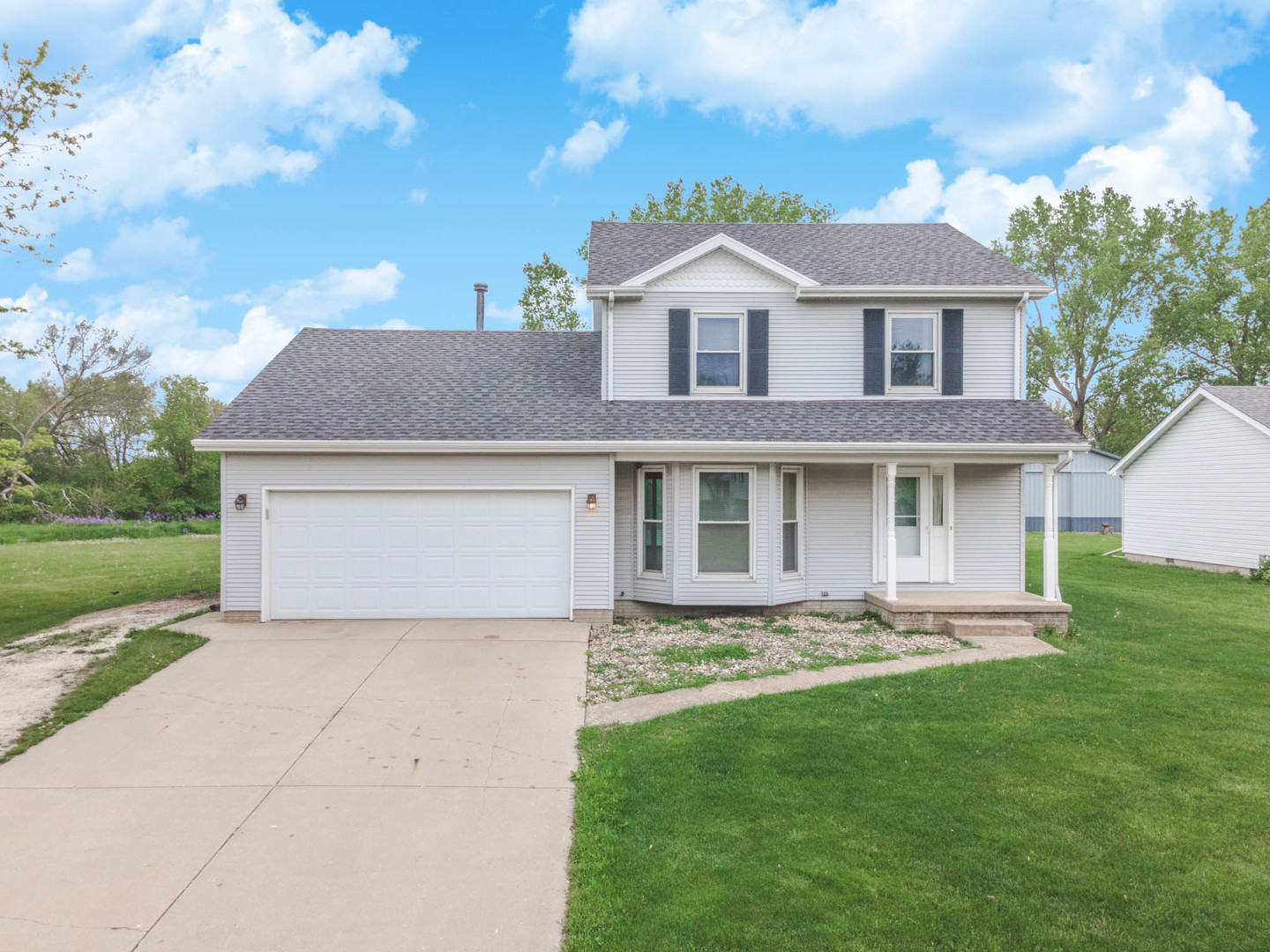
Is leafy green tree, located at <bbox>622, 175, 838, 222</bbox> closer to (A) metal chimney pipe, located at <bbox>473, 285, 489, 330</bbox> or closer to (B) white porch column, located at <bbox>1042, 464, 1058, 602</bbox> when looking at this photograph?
(A) metal chimney pipe, located at <bbox>473, 285, 489, 330</bbox>

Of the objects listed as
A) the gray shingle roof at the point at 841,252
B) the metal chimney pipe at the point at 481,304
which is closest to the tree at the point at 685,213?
the metal chimney pipe at the point at 481,304

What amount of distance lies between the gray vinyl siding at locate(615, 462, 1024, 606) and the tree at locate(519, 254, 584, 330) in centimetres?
1636

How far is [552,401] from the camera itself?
11.6 m

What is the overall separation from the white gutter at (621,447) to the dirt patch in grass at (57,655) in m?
2.99

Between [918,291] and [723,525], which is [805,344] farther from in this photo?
[723,525]

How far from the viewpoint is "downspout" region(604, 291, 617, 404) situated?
11.6 m

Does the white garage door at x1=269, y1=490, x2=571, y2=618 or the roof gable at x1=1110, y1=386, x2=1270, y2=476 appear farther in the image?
the roof gable at x1=1110, y1=386, x2=1270, y2=476

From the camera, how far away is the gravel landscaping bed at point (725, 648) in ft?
25.8

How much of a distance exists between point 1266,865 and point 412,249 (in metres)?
21.9

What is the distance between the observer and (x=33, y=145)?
10383 mm

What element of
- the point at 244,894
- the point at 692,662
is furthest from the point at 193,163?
the point at 244,894

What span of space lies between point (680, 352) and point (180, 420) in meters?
33.3

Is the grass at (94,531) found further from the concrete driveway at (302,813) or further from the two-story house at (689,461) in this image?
the concrete driveway at (302,813)

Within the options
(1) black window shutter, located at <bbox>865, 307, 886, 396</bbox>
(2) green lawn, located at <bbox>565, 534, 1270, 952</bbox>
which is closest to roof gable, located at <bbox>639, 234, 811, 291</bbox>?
(1) black window shutter, located at <bbox>865, 307, 886, 396</bbox>
